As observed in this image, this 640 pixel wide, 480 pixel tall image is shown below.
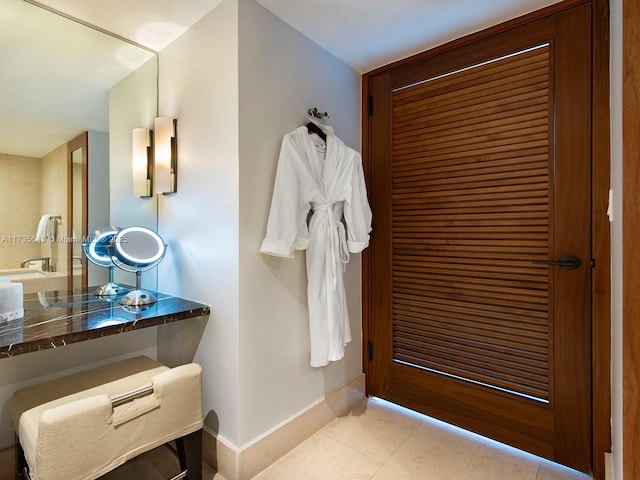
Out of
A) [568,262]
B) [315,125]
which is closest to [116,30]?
[315,125]

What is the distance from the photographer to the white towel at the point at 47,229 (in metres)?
1.55

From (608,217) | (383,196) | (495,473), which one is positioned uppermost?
(383,196)

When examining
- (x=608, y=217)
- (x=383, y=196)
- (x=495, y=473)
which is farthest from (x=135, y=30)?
(x=495, y=473)

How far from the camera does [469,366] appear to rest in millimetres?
1798

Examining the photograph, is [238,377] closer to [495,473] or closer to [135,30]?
[495,473]

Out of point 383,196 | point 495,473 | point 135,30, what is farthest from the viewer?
point 383,196

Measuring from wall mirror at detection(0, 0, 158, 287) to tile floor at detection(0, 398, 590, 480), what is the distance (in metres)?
1.05

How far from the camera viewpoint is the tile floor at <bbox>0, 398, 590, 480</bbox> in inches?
59.6

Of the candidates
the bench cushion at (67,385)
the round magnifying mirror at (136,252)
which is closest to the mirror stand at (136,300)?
the round magnifying mirror at (136,252)

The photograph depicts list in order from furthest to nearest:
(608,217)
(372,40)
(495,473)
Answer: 1. (372,40)
2. (495,473)
3. (608,217)

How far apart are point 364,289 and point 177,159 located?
1436 mm

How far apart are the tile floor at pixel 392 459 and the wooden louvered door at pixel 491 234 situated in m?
0.09

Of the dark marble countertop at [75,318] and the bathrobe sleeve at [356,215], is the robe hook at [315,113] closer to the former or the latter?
the bathrobe sleeve at [356,215]

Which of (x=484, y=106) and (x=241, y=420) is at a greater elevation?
(x=484, y=106)
